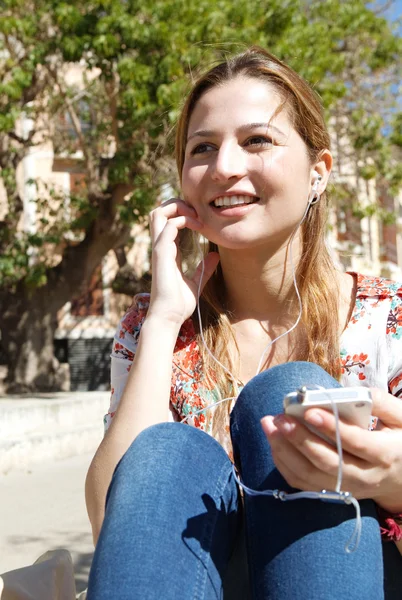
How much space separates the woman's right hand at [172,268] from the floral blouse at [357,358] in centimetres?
13

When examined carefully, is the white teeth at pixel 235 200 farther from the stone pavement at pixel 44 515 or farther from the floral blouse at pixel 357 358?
the stone pavement at pixel 44 515

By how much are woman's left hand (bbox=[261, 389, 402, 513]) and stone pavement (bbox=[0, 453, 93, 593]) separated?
2.01 metres

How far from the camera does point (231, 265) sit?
2148 millimetres

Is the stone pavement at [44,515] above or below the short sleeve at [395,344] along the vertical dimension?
below

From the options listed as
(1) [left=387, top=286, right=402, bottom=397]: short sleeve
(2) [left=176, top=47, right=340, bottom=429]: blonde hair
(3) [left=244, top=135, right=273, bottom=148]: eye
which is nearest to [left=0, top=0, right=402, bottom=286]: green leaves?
(2) [left=176, top=47, right=340, bottom=429]: blonde hair

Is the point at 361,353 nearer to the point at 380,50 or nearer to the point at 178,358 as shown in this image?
the point at 178,358

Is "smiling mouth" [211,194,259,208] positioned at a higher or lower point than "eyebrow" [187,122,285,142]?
lower

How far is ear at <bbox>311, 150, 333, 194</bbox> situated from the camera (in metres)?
2.14

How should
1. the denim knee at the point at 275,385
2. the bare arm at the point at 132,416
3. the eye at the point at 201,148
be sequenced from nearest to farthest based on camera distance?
the denim knee at the point at 275,385
the bare arm at the point at 132,416
the eye at the point at 201,148

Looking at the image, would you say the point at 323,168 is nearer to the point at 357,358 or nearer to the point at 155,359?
the point at 357,358

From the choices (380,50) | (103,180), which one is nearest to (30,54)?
(103,180)

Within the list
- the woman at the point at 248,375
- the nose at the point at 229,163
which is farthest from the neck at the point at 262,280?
the nose at the point at 229,163

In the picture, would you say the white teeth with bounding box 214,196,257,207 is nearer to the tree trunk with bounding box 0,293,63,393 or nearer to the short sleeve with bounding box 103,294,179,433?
the short sleeve with bounding box 103,294,179,433

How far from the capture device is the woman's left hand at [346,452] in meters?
1.21
